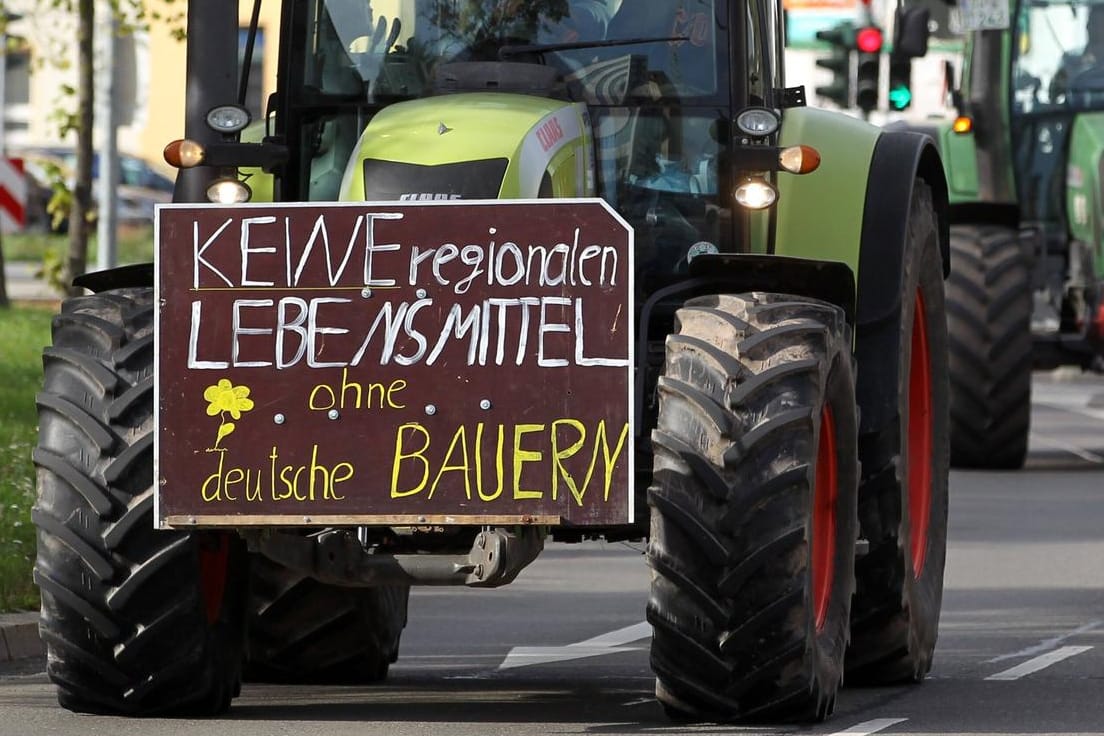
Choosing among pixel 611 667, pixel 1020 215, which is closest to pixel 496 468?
pixel 611 667

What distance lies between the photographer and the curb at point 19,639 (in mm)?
10203

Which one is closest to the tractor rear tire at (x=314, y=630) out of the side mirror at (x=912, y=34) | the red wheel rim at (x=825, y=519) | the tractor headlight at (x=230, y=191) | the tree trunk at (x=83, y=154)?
the tractor headlight at (x=230, y=191)

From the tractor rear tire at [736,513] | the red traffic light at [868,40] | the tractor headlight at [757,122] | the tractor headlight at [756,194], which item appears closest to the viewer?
the tractor rear tire at [736,513]

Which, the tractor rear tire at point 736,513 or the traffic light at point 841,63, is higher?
the traffic light at point 841,63

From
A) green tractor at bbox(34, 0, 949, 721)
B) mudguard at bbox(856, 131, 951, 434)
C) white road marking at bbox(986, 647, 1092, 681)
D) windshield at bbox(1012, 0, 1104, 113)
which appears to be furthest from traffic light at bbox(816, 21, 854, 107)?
green tractor at bbox(34, 0, 949, 721)

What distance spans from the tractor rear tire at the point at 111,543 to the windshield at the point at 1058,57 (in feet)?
39.3

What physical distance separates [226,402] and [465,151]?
1023mm

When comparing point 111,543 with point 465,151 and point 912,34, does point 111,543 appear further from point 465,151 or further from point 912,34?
point 912,34

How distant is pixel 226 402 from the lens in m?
7.86

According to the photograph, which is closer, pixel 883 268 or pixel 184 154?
pixel 184 154

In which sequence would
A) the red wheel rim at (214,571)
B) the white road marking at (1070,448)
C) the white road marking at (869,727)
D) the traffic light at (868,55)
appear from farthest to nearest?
the traffic light at (868,55) → the white road marking at (1070,448) → the red wheel rim at (214,571) → the white road marking at (869,727)

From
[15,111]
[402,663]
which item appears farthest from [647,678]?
[15,111]

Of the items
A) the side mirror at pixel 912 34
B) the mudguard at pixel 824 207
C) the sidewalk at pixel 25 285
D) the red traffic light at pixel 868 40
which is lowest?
the sidewalk at pixel 25 285

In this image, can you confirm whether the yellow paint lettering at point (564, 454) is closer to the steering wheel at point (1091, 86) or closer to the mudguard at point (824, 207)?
the mudguard at point (824, 207)
